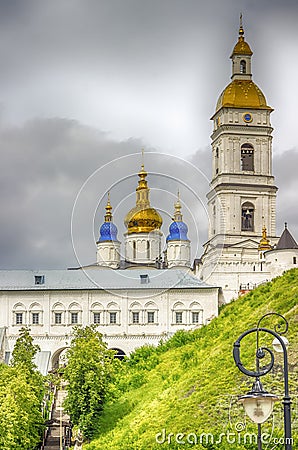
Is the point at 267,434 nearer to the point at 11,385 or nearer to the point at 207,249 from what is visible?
the point at 11,385

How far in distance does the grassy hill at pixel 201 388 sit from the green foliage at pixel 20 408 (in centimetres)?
335

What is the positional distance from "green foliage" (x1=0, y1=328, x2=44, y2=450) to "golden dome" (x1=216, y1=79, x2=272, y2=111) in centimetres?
5975

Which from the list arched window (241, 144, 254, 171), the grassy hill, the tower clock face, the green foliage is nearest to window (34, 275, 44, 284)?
arched window (241, 144, 254, 171)

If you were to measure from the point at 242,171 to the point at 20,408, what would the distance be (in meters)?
68.1

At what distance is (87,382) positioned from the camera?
4550cm

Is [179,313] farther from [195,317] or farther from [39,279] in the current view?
[39,279]

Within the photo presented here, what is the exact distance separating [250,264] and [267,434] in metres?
71.6

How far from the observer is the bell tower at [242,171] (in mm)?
106562

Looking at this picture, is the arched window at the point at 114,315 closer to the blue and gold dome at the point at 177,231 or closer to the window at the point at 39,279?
the window at the point at 39,279

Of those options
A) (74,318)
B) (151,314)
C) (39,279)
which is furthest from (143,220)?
(74,318)

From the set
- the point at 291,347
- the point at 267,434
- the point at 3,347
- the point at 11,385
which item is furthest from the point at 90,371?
the point at 3,347

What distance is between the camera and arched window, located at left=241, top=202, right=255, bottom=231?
352 ft

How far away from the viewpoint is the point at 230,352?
38500mm

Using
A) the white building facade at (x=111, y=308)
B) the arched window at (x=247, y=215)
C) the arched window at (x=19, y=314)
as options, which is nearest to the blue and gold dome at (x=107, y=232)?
the arched window at (x=247, y=215)
